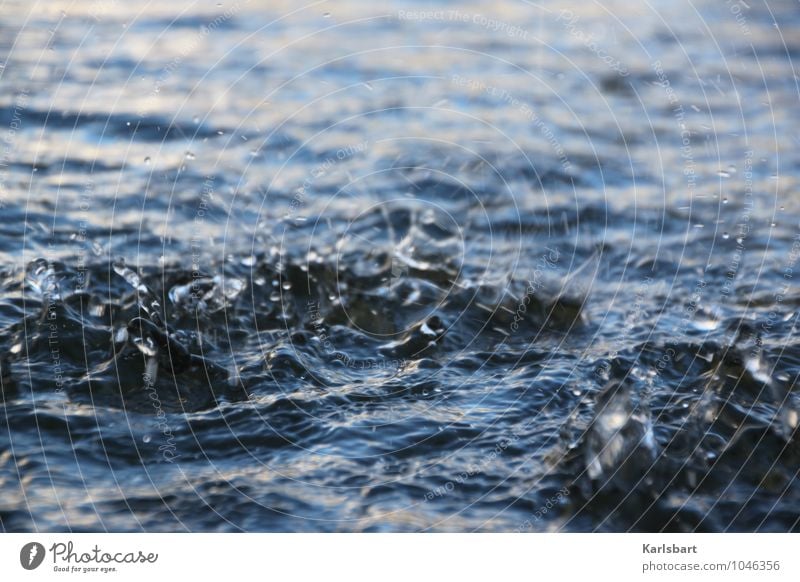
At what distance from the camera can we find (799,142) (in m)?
2.16

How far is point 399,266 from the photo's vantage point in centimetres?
213

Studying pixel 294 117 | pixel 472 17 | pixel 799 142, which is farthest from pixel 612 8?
pixel 294 117

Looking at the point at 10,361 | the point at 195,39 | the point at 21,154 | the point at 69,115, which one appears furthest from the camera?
the point at 195,39

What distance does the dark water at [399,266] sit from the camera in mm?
1577

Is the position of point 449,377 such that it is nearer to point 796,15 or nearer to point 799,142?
point 799,142

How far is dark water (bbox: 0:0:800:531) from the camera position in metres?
1.58

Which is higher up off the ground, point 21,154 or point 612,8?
point 612,8

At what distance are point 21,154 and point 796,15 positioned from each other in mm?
1907

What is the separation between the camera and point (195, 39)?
8.17 ft

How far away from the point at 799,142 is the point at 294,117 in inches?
50.1

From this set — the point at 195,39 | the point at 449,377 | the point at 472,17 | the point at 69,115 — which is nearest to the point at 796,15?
the point at 472,17

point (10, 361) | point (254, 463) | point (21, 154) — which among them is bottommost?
point (254, 463)

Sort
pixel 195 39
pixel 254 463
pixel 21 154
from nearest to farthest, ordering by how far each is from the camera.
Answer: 1. pixel 254 463
2. pixel 21 154
3. pixel 195 39

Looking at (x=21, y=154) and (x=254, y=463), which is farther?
(x=21, y=154)
